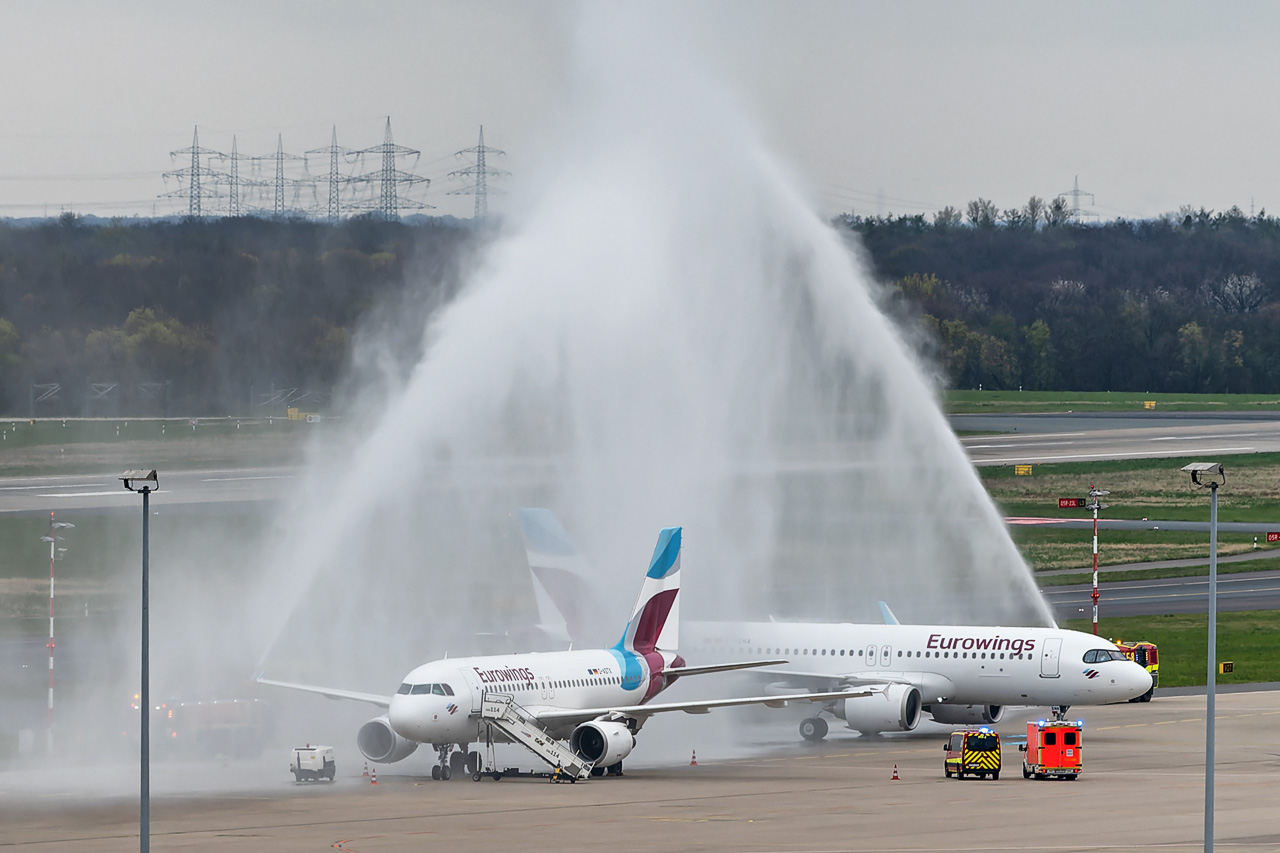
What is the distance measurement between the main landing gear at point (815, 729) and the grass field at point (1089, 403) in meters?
120

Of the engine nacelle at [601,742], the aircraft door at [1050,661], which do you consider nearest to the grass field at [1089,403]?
the aircraft door at [1050,661]

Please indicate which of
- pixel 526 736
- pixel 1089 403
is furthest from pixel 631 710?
pixel 1089 403

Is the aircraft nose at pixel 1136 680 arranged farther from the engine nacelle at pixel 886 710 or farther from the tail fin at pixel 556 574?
the tail fin at pixel 556 574

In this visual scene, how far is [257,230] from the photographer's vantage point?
4872 inches

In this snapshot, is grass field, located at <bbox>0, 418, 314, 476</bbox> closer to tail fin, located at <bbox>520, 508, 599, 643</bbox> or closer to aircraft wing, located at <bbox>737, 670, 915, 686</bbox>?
tail fin, located at <bbox>520, 508, 599, 643</bbox>

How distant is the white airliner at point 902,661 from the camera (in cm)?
6044

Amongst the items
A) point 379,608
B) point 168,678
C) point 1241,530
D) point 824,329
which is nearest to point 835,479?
point 824,329

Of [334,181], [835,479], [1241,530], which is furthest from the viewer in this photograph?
[334,181]

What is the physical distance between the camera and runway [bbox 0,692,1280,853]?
126ft

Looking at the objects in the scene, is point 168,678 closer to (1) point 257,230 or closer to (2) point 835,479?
(2) point 835,479

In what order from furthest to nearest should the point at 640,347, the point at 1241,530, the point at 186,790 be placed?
the point at 1241,530 < the point at 640,347 < the point at 186,790

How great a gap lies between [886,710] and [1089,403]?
140 m

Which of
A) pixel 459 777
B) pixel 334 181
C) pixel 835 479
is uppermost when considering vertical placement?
pixel 334 181

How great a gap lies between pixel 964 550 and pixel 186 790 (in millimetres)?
70117
